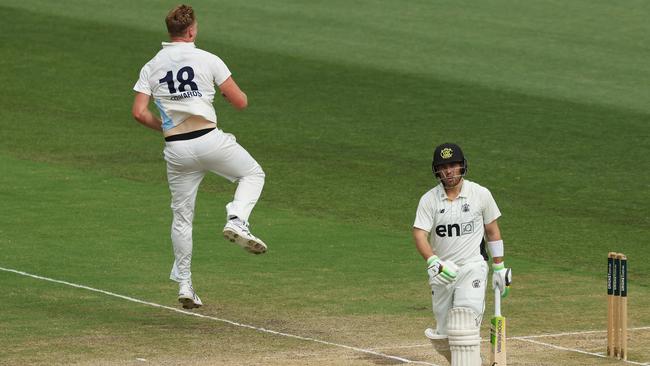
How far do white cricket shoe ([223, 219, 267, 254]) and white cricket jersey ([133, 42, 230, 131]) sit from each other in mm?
971

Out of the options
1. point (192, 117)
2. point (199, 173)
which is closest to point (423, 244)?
point (192, 117)

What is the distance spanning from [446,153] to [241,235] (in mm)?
2338

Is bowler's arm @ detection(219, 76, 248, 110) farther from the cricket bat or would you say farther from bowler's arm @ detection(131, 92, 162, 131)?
the cricket bat

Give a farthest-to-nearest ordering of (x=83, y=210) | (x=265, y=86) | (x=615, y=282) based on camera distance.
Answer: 1. (x=265, y=86)
2. (x=83, y=210)
3. (x=615, y=282)

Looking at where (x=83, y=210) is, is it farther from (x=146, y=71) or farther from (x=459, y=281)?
(x=459, y=281)

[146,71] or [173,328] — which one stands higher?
[146,71]

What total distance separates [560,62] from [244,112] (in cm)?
750

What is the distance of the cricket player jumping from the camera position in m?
13.0

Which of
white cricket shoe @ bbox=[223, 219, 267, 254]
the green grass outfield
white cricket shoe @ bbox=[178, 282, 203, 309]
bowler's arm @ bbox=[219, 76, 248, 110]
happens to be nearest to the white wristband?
the green grass outfield

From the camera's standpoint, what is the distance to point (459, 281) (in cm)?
1135

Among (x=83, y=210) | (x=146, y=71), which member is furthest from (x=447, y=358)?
(x=83, y=210)

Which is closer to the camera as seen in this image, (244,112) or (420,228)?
(420,228)

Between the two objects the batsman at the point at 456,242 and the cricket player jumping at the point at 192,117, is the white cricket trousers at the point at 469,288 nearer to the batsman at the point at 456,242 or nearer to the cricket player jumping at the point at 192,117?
the batsman at the point at 456,242

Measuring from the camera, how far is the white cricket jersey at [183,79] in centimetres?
1302
